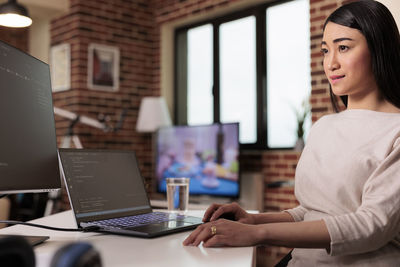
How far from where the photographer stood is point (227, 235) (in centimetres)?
92

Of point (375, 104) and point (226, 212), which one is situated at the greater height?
point (375, 104)

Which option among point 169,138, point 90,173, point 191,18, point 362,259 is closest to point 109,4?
point 191,18

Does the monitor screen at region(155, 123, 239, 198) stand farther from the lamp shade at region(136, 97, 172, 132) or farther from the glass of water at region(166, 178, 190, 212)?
the glass of water at region(166, 178, 190, 212)

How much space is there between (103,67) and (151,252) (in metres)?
3.95

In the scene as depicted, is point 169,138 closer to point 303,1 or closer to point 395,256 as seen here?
point 303,1

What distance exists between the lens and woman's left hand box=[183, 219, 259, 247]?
0.91m

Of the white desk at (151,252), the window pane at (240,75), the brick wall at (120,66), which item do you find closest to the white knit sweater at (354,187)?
the white desk at (151,252)

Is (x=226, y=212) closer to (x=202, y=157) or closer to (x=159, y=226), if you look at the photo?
(x=159, y=226)

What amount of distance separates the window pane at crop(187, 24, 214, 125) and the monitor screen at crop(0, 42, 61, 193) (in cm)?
342

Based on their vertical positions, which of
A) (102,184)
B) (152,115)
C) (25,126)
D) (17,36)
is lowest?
(102,184)

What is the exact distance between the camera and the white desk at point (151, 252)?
788 mm

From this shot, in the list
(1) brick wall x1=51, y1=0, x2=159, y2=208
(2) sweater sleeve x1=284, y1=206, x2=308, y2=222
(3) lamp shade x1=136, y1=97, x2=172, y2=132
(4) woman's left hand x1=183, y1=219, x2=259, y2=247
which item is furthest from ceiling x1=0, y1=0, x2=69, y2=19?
(4) woman's left hand x1=183, y1=219, x2=259, y2=247

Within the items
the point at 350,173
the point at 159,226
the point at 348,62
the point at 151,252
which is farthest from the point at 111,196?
the point at 348,62

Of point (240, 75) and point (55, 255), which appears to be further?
point (240, 75)
